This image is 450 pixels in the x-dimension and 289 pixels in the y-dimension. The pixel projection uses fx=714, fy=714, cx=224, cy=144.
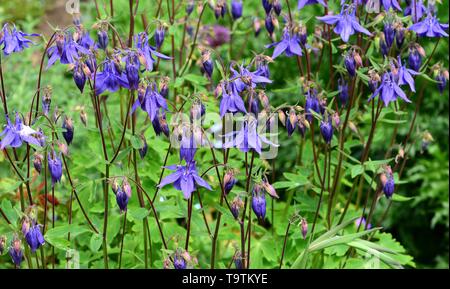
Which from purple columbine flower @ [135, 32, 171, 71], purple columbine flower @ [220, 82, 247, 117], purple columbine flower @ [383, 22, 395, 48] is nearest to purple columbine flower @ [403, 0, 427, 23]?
purple columbine flower @ [383, 22, 395, 48]

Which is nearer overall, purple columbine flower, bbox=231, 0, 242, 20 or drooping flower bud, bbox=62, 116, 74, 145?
drooping flower bud, bbox=62, 116, 74, 145

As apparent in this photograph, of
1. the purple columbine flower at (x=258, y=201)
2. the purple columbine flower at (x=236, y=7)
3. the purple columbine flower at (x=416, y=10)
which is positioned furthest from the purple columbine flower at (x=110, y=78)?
the purple columbine flower at (x=416, y=10)

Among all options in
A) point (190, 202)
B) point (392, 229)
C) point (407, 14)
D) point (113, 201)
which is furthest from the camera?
point (392, 229)

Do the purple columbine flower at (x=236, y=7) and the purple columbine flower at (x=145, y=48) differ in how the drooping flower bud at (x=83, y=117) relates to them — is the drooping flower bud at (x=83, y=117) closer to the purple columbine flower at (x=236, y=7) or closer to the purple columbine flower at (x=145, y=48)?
the purple columbine flower at (x=145, y=48)

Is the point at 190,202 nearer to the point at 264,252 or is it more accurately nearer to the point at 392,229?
the point at 264,252

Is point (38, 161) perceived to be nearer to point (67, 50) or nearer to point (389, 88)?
point (67, 50)

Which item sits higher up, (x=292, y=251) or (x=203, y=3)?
(x=203, y=3)

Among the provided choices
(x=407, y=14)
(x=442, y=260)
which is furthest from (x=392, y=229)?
(x=407, y=14)

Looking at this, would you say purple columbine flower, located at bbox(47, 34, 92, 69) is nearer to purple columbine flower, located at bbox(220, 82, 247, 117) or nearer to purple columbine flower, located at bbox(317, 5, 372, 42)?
purple columbine flower, located at bbox(220, 82, 247, 117)
